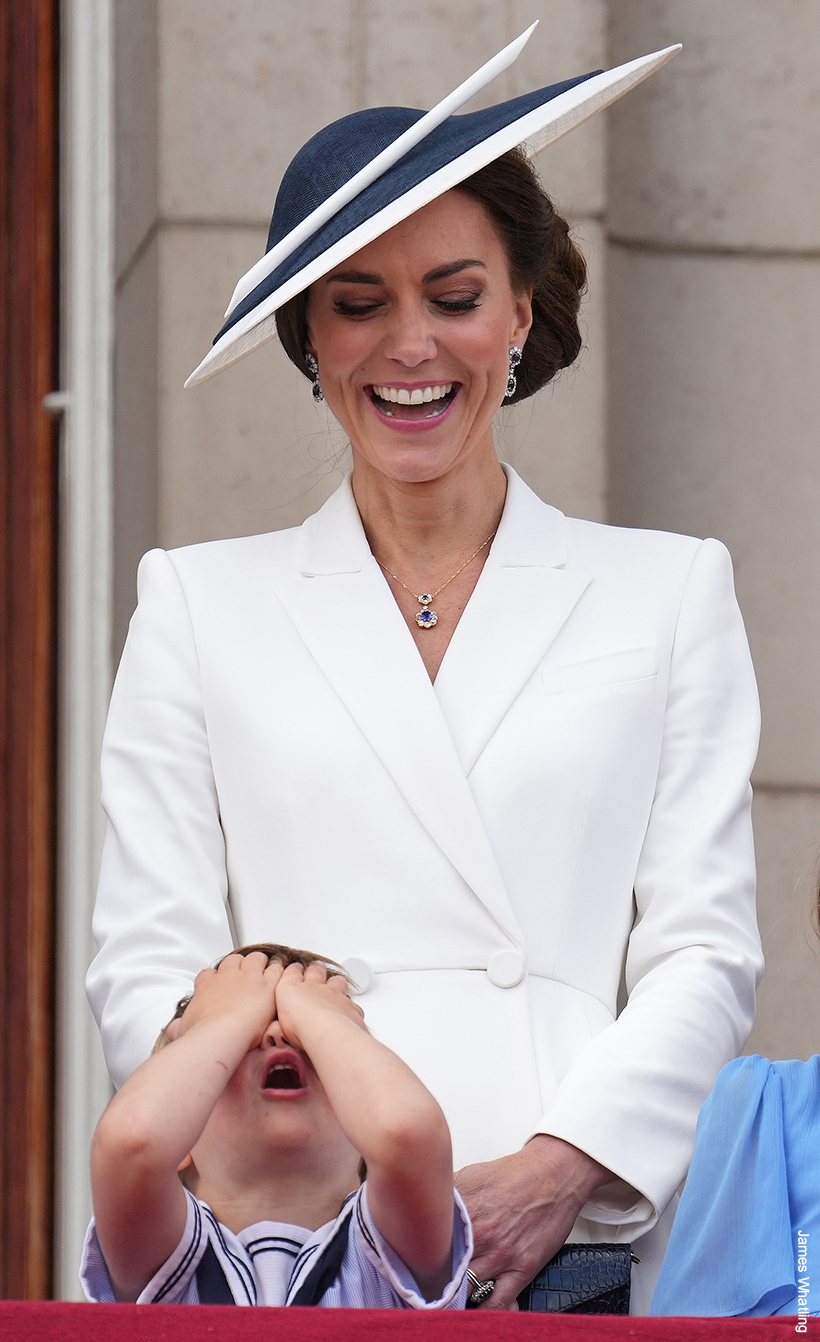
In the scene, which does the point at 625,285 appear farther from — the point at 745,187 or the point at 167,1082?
the point at 167,1082

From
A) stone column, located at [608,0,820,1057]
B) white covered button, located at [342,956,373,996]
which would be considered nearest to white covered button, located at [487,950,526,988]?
white covered button, located at [342,956,373,996]

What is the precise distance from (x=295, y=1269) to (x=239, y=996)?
0.86 ft

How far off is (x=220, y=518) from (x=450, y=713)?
1.26 metres

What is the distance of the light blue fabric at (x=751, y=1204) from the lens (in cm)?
185

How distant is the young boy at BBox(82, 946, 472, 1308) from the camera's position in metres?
1.65

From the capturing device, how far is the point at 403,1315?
1.31 metres

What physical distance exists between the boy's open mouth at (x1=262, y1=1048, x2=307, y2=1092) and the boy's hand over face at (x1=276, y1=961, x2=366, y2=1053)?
0.6 inches

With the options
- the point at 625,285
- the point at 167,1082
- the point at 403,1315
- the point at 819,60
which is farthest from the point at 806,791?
the point at 403,1315

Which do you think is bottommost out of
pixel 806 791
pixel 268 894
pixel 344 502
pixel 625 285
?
pixel 806 791

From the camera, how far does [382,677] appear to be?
2.33 metres

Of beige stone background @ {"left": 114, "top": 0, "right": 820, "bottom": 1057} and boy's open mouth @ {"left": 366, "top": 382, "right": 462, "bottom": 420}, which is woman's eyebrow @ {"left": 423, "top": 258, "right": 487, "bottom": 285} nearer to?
boy's open mouth @ {"left": 366, "top": 382, "right": 462, "bottom": 420}

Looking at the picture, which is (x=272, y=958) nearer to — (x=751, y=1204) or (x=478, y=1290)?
(x=478, y=1290)

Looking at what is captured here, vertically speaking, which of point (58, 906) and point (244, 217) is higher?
point (244, 217)

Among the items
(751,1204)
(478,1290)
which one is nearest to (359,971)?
(478,1290)
